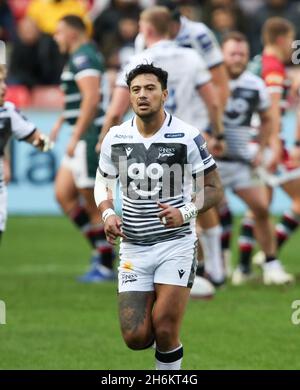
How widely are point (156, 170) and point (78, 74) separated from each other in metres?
4.91

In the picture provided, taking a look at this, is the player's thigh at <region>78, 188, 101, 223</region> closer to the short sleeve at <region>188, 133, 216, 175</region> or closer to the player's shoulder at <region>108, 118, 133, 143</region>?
the player's shoulder at <region>108, 118, 133, 143</region>

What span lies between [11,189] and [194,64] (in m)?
8.11

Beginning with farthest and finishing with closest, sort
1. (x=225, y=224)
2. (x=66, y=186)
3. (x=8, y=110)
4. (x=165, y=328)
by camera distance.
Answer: (x=225, y=224) → (x=66, y=186) → (x=8, y=110) → (x=165, y=328)

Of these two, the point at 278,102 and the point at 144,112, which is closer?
the point at 144,112

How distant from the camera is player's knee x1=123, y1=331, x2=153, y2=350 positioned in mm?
7391

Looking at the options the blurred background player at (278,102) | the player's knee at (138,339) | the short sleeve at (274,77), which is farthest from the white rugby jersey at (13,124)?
the short sleeve at (274,77)

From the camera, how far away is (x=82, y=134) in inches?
481

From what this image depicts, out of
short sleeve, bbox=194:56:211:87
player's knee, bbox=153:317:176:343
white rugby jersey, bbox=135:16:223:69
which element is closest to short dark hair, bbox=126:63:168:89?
player's knee, bbox=153:317:176:343

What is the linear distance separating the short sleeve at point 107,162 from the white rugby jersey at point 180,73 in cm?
329

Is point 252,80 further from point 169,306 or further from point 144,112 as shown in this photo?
point 169,306

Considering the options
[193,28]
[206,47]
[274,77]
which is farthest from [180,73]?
[274,77]

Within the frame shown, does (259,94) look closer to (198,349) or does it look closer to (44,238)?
(198,349)

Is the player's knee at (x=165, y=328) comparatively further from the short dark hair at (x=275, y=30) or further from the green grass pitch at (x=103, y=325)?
the short dark hair at (x=275, y=30)

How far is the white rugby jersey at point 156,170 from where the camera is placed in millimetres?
7566
